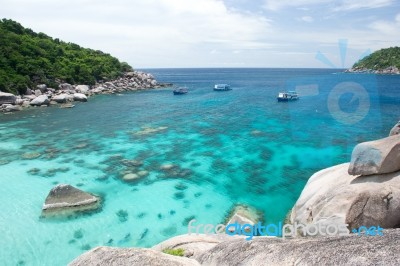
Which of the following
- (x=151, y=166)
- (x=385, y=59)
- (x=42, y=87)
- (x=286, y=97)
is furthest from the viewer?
(x=385, y=59)

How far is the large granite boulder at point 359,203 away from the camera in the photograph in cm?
1159

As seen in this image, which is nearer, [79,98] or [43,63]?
[79,98]

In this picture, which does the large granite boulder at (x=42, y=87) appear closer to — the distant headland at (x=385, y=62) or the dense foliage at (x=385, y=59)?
the distant headland at (x=385, y=62)

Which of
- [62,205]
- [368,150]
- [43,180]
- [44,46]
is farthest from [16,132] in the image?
[44,46]

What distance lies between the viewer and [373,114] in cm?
5259

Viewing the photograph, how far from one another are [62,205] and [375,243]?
64.7 ft

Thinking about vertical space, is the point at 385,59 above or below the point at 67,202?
above

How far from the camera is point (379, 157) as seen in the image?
12773 millimetres

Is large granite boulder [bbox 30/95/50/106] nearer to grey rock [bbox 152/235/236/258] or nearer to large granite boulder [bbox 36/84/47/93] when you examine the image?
large granite boulder [bbox 36/84/47/93]

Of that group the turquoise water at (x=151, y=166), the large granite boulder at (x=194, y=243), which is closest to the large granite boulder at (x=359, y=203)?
the large granite boulder at (x=194, y=243)

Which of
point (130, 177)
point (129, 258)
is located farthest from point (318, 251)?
point (130, 177)

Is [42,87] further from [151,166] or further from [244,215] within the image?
[244,215]

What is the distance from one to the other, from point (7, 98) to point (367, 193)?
62.3 m

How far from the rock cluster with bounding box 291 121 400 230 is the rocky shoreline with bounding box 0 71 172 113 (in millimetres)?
56999
